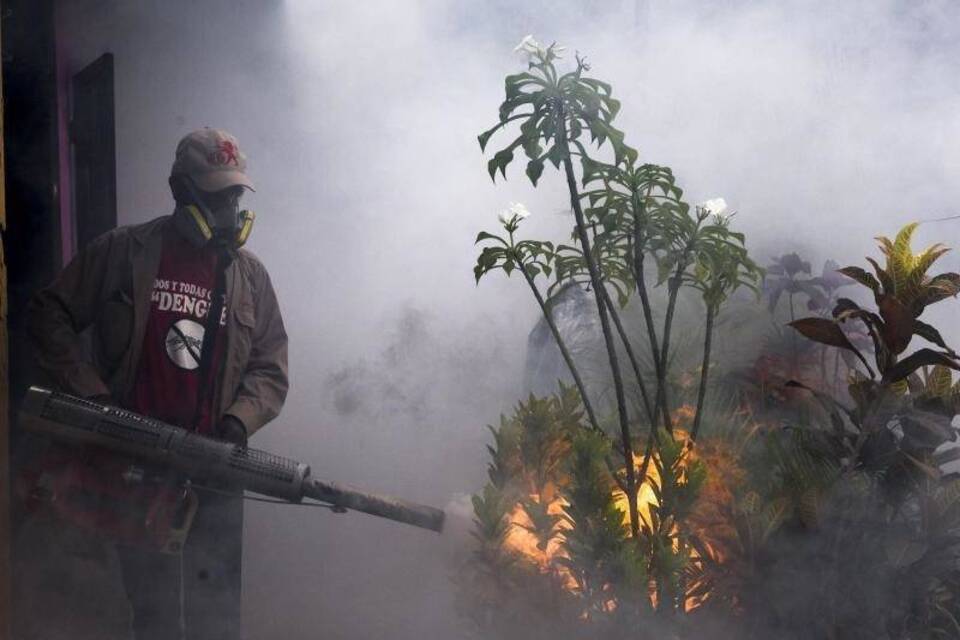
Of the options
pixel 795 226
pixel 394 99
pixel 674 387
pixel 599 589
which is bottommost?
pixel 599 589

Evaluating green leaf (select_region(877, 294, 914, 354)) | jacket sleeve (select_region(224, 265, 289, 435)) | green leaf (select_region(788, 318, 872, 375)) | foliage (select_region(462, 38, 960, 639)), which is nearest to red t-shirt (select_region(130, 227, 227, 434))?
jacket sleeve (select_region(224, 265, 289, 435))

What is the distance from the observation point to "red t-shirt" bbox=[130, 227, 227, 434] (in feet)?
7.07

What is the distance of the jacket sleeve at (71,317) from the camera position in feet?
6.89

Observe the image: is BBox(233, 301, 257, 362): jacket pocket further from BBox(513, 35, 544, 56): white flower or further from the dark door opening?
BBox(513, 35, 544, 56): white flower

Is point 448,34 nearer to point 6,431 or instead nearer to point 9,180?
point 9,180

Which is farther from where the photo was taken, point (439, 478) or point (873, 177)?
point (873, 177)

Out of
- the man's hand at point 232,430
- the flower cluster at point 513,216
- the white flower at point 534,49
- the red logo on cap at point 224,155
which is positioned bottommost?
the man's hand at point 232,430

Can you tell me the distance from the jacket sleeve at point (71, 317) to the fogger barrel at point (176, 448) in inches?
2.7

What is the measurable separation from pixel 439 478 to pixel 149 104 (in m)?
1.28

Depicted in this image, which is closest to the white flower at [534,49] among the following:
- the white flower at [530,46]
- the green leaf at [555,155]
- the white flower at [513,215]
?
the white flower at [530,46]

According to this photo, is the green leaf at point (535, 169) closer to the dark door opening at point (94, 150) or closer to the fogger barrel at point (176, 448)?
the fogger barrel at point (176, 448)

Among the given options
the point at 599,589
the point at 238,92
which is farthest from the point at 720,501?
the point at 238,92

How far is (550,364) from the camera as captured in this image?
3098mm

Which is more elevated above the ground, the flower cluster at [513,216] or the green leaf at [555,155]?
the green leaf at [555,155]
